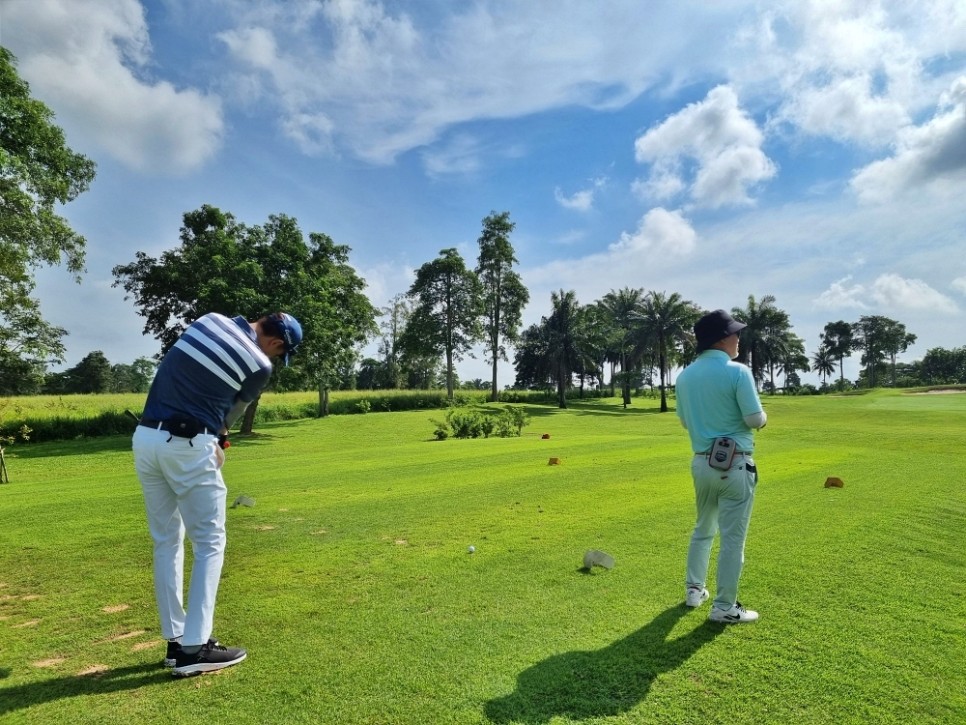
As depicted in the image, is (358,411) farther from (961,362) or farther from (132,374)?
(961,362)

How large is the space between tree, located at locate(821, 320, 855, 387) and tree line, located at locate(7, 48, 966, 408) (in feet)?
62.5

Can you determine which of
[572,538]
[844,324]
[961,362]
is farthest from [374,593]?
[961,362]

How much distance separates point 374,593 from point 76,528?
5521 mm

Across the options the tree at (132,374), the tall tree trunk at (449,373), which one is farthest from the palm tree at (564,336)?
the tree at (132,374)

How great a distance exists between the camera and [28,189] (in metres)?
22.6

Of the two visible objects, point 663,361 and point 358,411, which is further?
point 663,361

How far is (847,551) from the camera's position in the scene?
6.88 meters

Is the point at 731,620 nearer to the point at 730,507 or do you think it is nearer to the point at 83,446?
the point at 730,507

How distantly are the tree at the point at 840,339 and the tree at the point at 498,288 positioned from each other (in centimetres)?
7831

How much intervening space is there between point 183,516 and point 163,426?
692 millimetres

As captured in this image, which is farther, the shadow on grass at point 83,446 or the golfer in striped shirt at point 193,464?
the shadow on grass at point 83,446

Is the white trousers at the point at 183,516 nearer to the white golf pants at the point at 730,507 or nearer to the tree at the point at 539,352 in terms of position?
the white golf pants at the point at 730,507

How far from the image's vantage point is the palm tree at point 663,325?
193 ft

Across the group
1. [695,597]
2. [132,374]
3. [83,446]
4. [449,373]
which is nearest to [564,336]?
[449,373]
